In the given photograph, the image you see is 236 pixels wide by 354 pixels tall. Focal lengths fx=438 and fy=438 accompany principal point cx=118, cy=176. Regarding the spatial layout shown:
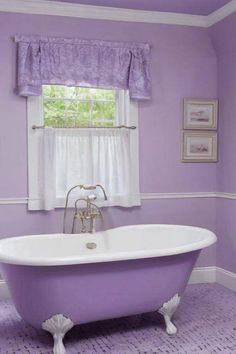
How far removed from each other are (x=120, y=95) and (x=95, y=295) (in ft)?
6.95

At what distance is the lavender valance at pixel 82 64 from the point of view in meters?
3.86

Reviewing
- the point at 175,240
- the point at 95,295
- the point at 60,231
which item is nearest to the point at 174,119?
the point at 175,240

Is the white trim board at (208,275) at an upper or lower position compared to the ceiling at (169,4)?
lower

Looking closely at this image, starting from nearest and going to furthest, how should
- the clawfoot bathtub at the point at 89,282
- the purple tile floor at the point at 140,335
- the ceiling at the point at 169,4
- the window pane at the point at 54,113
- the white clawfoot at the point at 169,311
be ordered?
the clawfoot bathtub at the point at 89,282
the purple tile floor at the point at 140,335
the white clawfoot at the point at 169,311
the ceiling at the point at 169,4
the window pane at the point at 54,113

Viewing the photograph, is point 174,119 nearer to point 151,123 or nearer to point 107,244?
point 151,123

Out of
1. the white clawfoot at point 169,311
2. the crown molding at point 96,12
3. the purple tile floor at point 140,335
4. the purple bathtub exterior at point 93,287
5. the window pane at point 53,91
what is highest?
the crown molding at point 96,12

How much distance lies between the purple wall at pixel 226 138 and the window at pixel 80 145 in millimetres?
880

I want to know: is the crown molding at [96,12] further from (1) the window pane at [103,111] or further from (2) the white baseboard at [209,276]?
(2) the white baseboard at [209,276]

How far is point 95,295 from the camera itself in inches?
113

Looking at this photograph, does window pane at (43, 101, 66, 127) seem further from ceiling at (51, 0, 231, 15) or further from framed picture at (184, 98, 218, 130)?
framed picture at (184, 98, 218, 130)

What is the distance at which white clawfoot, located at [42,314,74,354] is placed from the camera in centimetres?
278

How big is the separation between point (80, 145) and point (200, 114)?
1285 mm

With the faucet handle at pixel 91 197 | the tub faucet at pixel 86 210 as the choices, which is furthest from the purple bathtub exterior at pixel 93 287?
the faucet handle at pixel 91 197

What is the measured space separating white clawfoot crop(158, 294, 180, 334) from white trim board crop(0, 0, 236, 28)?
8.52 ft
